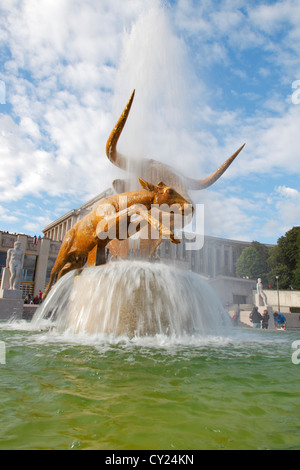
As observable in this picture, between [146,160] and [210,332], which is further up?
[146,160]

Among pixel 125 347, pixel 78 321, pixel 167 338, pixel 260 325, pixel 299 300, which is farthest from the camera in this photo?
pixel 299 300

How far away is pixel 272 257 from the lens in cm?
6053

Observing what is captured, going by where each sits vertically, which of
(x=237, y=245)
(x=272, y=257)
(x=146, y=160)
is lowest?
(x=146, y=160)

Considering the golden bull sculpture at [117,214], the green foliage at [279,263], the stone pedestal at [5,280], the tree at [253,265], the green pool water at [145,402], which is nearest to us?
the green pool water at [145,402]

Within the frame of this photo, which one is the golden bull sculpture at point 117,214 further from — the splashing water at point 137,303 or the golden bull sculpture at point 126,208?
the splashing water at point 137,303

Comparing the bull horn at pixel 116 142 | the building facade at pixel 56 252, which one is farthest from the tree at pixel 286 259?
the bull horn at pixel 116 142

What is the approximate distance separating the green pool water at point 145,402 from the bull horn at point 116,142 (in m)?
6.03

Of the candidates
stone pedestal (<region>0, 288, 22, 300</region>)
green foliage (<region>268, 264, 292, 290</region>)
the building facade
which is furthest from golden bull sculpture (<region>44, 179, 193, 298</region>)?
green foliage (<region>268, 264, 292, 290</region>)

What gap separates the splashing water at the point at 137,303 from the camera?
22.2 feet

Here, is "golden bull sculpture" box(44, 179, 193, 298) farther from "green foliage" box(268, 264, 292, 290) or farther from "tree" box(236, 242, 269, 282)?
"tree" box(236, 242, 269, 282)

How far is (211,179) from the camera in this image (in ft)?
31.9

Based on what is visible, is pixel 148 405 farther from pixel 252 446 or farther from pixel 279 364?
pixel 279 364
